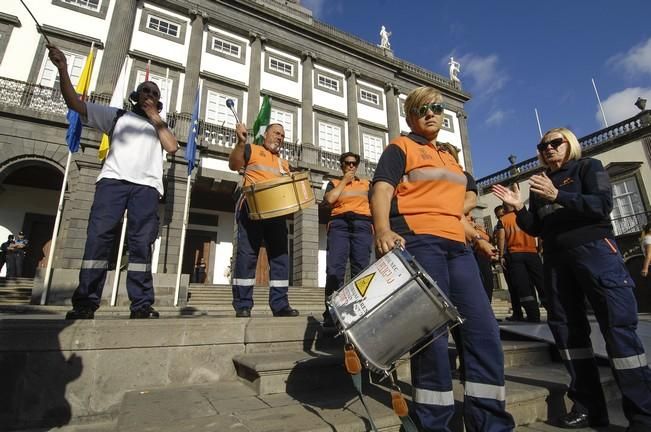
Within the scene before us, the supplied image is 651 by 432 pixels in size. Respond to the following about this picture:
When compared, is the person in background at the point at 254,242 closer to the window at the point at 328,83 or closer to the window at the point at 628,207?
the window at the point at 328,83

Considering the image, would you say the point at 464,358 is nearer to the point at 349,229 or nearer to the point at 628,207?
the point at 349,229

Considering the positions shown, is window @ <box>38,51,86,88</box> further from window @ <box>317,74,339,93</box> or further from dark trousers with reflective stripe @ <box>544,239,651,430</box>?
dark trousers with reflective stripe @ <box>544,239,651,430</box>

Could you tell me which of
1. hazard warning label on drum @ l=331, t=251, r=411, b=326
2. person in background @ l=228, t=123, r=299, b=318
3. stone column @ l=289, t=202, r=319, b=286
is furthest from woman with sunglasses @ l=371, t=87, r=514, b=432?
stone column @ l=289, t=202, r=319, b=286

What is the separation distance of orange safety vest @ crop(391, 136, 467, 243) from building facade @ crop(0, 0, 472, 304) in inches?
339

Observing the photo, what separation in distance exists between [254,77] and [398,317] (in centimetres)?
1627

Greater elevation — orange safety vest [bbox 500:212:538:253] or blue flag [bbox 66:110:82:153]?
blue flag [bbox 66:110:82:153]

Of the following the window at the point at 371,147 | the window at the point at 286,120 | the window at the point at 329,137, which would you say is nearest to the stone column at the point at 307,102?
the window at the point at 286,120

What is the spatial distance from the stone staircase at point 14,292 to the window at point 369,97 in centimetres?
1683

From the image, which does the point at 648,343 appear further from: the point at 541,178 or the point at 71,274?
the point at 71,274

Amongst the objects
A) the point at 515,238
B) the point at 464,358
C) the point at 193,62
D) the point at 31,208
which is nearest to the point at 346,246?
the point at 464,358

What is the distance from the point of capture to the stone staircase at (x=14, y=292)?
863cm

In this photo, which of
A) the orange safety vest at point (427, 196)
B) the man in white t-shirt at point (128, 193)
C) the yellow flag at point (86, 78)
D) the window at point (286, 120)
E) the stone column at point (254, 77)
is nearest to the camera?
the orange safety vest at point (427, 196)

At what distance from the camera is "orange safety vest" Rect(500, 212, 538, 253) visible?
5.23 metres

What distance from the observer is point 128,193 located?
2910 millimetres
